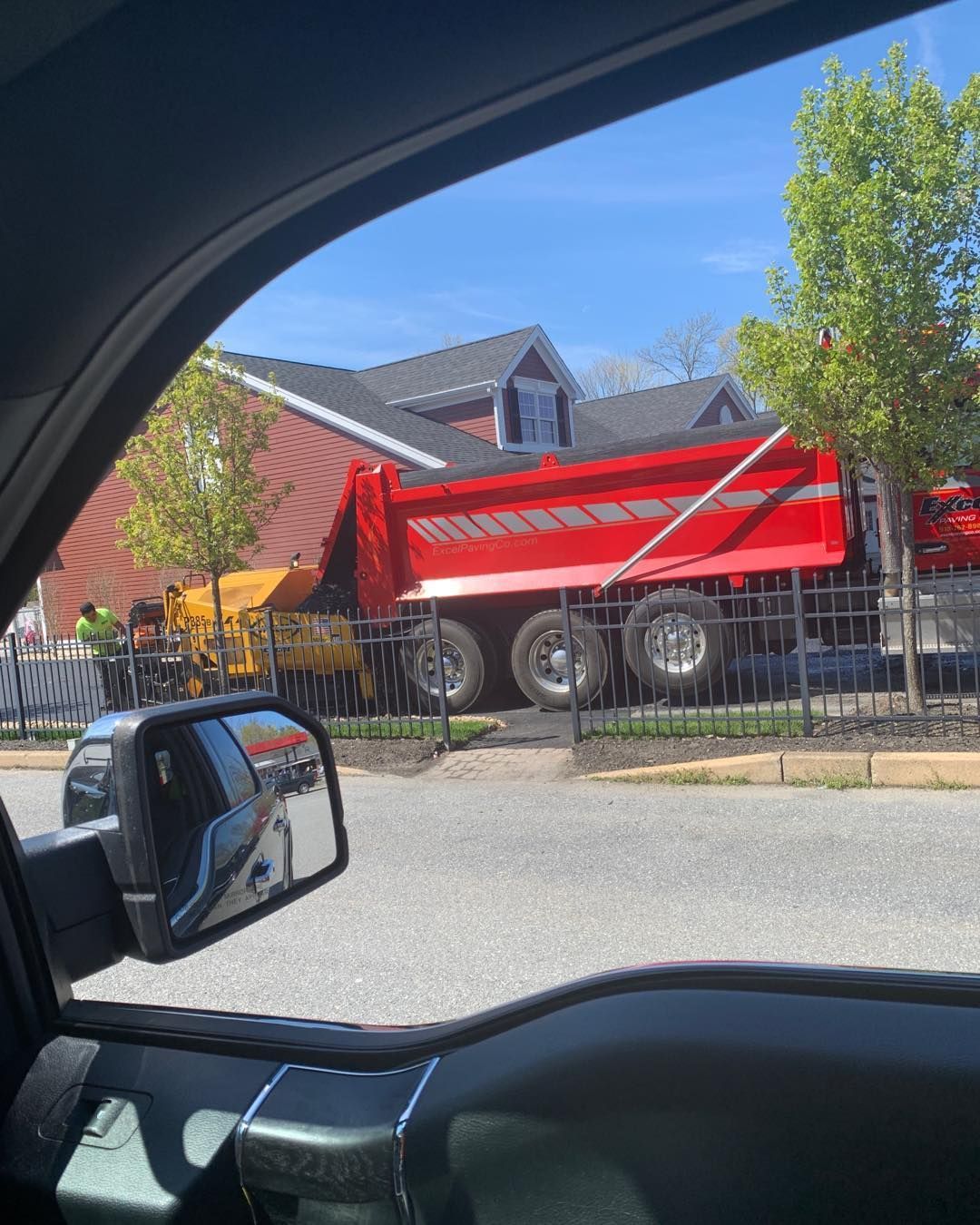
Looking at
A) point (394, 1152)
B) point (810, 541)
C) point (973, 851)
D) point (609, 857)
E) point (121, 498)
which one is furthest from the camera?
point (121, 498)

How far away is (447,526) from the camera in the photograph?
1219cm

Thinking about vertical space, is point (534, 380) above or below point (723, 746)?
above

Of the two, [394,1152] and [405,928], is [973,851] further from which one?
[394,1152]

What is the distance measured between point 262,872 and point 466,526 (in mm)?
10324

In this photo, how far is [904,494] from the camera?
9.24m

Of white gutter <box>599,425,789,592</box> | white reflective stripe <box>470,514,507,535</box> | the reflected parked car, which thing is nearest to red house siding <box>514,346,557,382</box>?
white reflective stripe <box>470,514,507,535</box>

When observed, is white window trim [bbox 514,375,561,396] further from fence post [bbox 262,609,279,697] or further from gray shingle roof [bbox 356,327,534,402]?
fence post [bbox 262,609,279,697]

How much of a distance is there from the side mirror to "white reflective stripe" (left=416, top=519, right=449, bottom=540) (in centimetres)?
1028

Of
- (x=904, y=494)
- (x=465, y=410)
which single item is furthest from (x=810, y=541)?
(x=465, y=410)

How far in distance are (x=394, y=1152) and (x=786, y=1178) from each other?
0.55 m

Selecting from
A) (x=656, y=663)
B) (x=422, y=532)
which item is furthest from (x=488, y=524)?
(x=656, y=663)

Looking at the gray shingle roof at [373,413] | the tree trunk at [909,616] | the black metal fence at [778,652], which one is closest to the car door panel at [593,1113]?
the black metal fence at [778,652]

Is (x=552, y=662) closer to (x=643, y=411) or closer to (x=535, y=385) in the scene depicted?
(x=535, y=385)

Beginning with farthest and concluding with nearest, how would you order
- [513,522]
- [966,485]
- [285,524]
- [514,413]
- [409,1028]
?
[514,413], [285,524], [513,522], [966,485], [409,1028]
